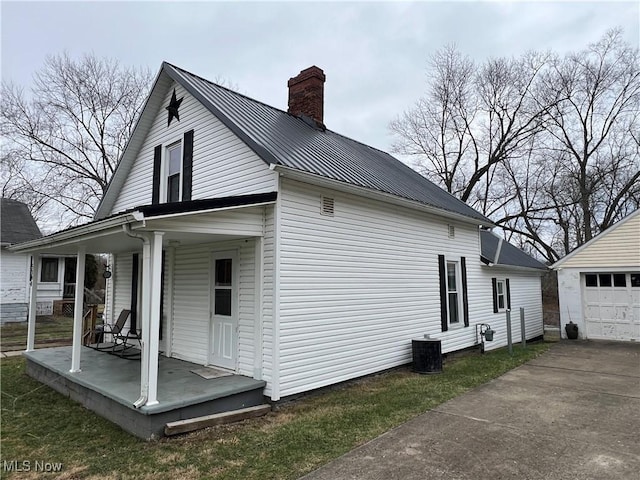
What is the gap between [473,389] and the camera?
7.22 metres

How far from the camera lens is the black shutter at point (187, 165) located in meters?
8.53

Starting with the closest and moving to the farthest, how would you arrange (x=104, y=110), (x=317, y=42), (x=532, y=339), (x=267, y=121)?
(x=267, y=121), (x=317, y=42), (x=532, y=339), (x=104, y=110)

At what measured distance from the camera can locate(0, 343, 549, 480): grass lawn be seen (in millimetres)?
4168

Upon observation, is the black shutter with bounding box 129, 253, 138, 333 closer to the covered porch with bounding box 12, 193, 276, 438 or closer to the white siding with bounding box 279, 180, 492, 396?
the covered porch with bounding box 12, 193, 276, 438

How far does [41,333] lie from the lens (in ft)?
49.1

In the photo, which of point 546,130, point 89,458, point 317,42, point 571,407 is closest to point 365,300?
point 571,407

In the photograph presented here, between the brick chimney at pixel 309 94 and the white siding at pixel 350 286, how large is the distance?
13.8ft

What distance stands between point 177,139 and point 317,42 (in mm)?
6645

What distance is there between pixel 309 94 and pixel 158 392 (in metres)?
8.61

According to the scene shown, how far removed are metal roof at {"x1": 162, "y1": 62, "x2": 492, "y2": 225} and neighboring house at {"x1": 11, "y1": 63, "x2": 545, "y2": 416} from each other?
0.05 meters

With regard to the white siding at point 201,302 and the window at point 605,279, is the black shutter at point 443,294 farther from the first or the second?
the window at point 605,279

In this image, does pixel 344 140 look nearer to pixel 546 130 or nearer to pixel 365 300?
pixel 365 300

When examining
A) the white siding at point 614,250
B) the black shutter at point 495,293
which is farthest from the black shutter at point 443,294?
the white siding at point 614,250

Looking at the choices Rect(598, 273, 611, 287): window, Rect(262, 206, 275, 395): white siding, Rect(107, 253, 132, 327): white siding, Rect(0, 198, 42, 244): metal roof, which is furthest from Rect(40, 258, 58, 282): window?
Rect(598, 273, 611, 287): window
